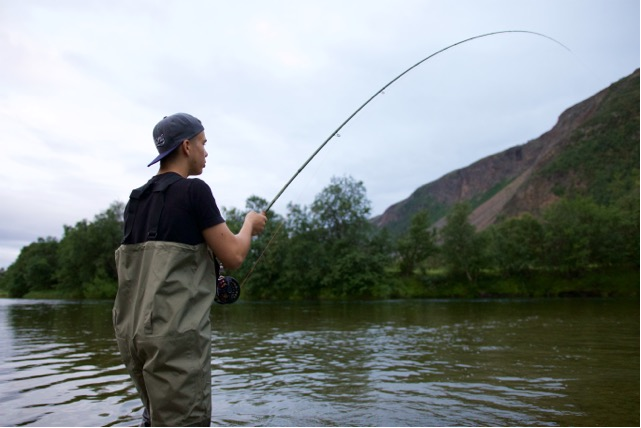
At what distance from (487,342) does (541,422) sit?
26.1 ft

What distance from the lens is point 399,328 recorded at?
18125 millimetres

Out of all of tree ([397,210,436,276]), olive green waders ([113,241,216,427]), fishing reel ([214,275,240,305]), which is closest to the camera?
olive green waders ([113,241,216,427])

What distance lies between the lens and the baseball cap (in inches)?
106

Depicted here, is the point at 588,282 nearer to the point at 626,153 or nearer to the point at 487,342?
the point at 487,342

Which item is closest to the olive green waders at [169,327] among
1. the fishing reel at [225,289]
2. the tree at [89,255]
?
the fishing reel at [225,289]

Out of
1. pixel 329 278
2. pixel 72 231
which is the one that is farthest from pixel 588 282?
pixel 72 231

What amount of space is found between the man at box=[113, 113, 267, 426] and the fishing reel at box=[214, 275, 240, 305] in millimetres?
509

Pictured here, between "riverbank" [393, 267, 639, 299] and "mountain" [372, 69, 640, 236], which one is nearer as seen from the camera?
"riverbank" [393, 267, 639, 299]

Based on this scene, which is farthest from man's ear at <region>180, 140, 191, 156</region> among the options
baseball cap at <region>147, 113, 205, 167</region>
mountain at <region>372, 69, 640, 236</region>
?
mountain at <region>372, 69, 640, 236</region>

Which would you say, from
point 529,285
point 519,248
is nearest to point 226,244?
point 529,285

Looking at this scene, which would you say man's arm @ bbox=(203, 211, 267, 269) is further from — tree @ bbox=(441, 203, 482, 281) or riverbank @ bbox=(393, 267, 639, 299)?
tree @ bbox=(441, 203, 482, 281)

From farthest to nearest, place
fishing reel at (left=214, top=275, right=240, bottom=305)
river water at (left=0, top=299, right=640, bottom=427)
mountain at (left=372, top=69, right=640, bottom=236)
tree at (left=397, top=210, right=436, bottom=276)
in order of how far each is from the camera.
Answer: mountain at (left=372, top=69, right=640, bottom=236) < tree at (left=397, top=210, right=436, bottom=276) < river water at (left=0, top=299, right=640, bottom=427) < fishing reel at (left=214, top=275, right=240, bottom=305)

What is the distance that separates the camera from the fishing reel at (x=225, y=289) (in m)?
3.17

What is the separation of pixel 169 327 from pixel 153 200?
0.65 meters
